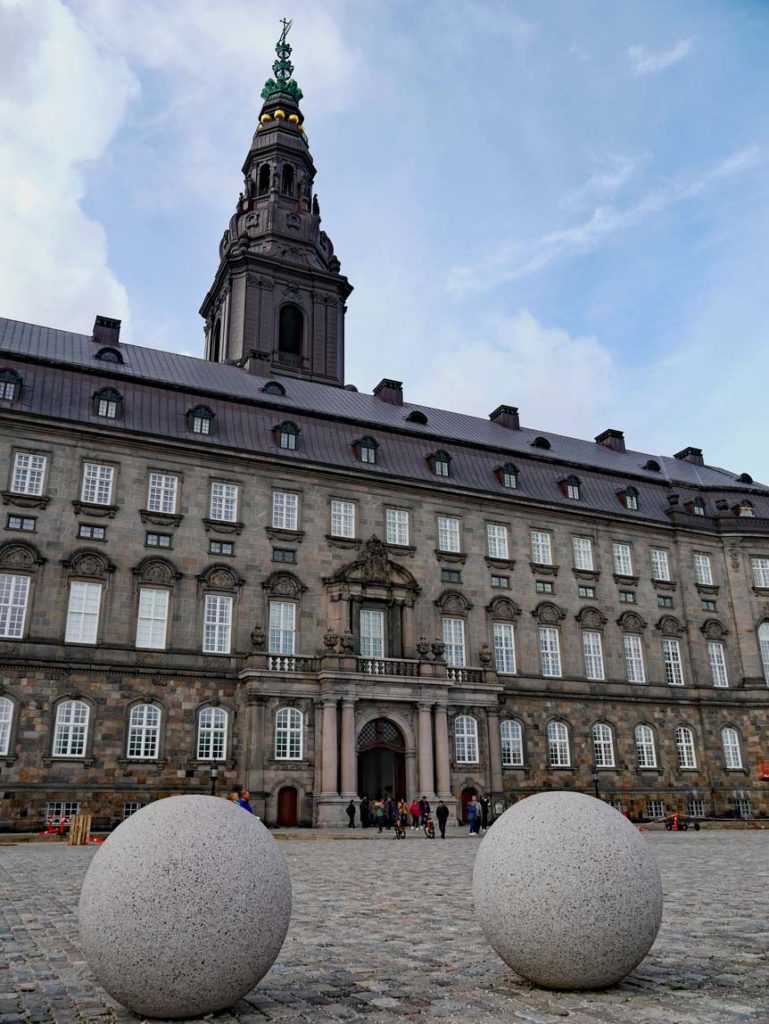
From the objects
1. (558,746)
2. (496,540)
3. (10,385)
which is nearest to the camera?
(10,385)

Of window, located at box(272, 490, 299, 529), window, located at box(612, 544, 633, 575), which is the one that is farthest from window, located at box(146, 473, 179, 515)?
window, located at box(612, 544, 633, 575)

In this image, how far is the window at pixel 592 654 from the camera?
48.3 meters

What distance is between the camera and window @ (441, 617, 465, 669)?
44.5 metres

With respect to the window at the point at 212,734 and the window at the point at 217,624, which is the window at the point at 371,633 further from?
the window at the point at 212,734

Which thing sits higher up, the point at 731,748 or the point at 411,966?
the point at 731,748

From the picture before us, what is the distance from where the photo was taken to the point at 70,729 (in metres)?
35.5

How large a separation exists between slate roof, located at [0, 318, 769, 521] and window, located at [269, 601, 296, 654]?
25.5 feet

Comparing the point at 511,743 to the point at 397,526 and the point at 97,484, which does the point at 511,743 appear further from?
the point at 97,484

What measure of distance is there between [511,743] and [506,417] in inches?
953

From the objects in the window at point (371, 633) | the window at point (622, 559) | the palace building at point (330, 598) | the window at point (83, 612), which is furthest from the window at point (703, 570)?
the window at point (83, 612)

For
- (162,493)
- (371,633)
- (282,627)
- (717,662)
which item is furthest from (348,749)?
(717,662)

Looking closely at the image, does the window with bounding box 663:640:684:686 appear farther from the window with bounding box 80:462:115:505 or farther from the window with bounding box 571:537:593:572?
the window with bounding box 80:462:115:505

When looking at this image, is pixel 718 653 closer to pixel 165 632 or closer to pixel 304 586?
pixel 304 586

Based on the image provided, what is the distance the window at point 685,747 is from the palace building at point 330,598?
118mm
